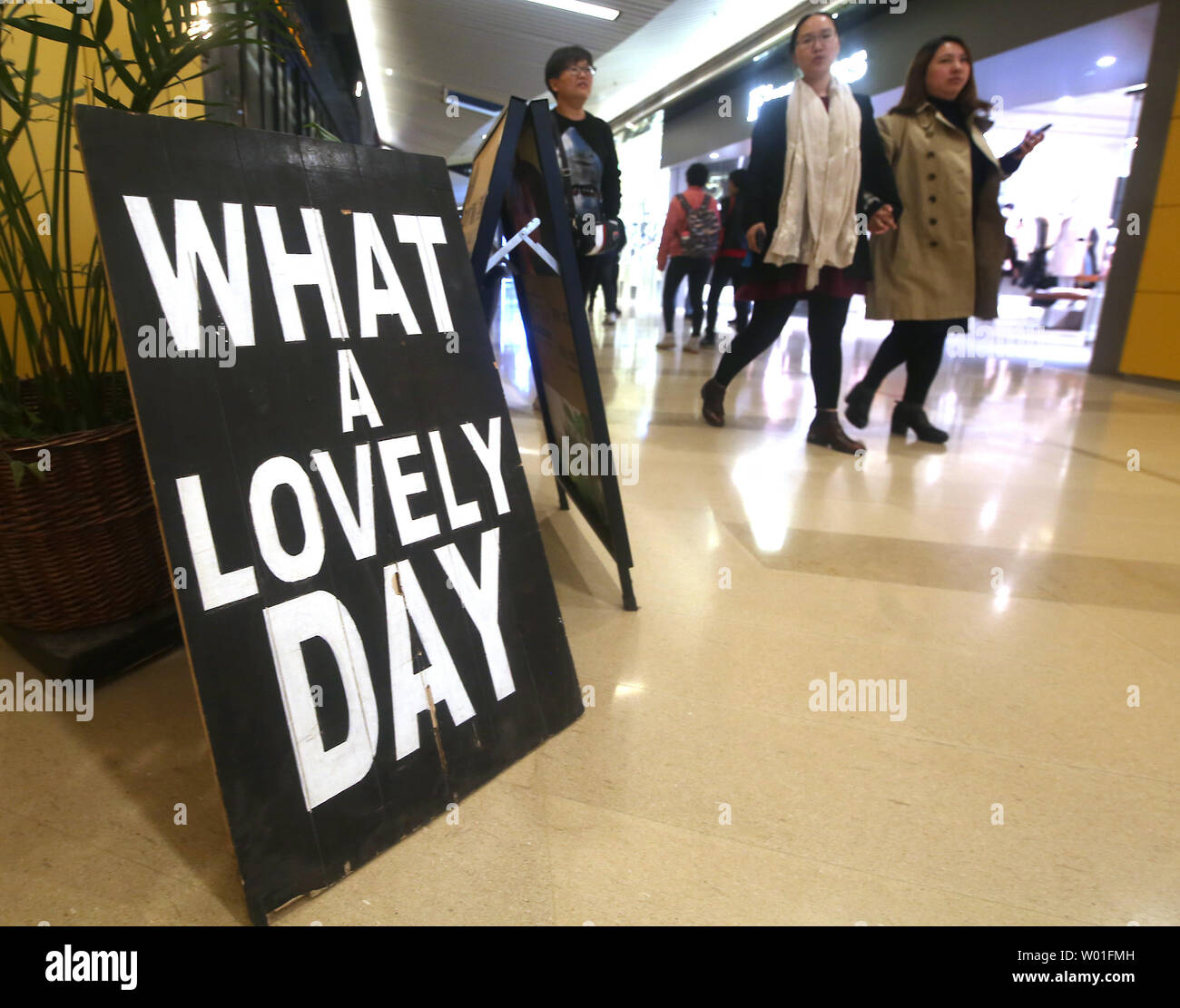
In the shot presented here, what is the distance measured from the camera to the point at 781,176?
250 centimetres

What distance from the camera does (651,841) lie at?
884mm

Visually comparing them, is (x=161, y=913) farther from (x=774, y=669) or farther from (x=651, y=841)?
(x=774, y=669)

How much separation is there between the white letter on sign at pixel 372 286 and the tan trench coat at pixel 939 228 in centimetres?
215

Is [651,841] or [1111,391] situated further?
→ [1111,391]

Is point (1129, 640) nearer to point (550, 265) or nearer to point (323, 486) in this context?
point (550, 265)

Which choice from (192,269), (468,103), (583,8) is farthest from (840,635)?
(468,103)

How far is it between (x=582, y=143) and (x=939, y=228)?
131 centimetres

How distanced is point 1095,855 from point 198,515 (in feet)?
3.81

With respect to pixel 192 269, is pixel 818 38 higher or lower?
higher

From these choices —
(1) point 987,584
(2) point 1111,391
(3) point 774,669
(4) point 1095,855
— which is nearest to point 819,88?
(1) point 987,584

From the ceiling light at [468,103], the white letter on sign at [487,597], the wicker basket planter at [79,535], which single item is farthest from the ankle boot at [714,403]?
the ceiling light at [468,103]

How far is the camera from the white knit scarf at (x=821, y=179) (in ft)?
7.86

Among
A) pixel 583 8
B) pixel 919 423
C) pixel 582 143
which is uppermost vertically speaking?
pixel 583 8

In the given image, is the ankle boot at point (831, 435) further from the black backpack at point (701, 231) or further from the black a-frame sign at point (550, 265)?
the black backpack at point (701, 231)
